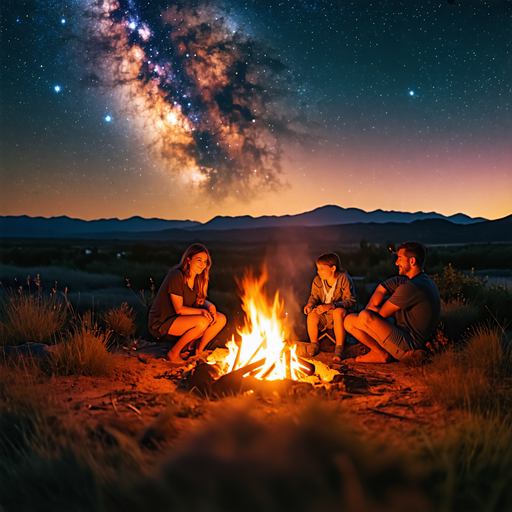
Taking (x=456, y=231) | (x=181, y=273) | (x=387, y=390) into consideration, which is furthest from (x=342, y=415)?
(x=456, y=231)

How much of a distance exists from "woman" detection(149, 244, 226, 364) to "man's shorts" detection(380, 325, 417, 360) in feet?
7.82

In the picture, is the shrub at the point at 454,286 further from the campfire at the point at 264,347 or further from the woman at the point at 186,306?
the woman at the point at 186,306

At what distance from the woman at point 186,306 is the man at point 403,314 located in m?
2.04

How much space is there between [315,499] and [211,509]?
572 millimetres

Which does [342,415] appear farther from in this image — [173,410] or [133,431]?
[133,431]

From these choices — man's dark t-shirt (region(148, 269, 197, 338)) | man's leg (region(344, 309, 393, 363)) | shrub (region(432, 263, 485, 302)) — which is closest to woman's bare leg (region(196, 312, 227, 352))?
man's dark t-shirt (region(148, 269, 197, 338))

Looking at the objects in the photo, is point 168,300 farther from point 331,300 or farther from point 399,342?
point 399,342

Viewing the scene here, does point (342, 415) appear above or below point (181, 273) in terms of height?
below

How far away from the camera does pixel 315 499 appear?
→ 240 centimetres

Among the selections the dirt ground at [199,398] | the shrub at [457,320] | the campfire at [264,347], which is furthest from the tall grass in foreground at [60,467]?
the shrub at [457,320]

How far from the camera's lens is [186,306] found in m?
6.10

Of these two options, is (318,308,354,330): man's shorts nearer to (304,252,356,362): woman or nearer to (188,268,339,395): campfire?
(304,252,356,362): woman

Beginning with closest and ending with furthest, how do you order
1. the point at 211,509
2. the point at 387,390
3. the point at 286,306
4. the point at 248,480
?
1. the point at 211,509
2. the point at 248,480
3. the point at 387,390
4. the point at 286,306

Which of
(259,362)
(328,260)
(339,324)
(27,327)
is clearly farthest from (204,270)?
(27,327)
